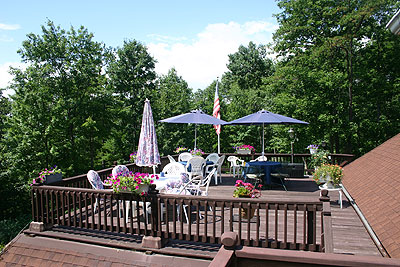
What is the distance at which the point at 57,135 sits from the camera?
16.7 meters

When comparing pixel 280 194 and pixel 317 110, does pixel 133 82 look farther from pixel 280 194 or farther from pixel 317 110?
pixel 280 194

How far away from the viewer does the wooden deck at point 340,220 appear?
13.4ft

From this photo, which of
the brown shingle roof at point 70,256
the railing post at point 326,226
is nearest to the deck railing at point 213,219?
the railing post at point 326,226

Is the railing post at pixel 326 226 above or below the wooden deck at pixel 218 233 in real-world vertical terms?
above

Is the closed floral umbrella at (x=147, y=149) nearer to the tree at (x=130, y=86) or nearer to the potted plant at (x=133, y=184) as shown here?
the potted plant at (x=133, y=184)

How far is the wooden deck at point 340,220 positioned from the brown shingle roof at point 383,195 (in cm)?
75

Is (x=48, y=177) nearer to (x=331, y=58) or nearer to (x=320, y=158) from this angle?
(x=320, y=158)

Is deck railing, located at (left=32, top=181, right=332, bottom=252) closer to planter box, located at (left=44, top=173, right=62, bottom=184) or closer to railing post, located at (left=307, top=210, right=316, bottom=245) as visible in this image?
railing post, located at (left=307, top=210, right=316, bottom=245)

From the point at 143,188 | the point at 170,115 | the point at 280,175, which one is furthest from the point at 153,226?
the point at 170,115

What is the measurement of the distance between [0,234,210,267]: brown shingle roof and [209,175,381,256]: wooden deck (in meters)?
2.14

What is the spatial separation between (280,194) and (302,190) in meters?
0.84

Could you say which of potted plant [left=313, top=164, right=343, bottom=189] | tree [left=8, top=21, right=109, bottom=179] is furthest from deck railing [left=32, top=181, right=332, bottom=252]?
tree [left=8, top=21, right=109, bottom=179]

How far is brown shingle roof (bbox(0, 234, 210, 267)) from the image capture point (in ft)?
13.3

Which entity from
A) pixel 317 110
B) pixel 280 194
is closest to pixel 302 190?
pixel 280 194
